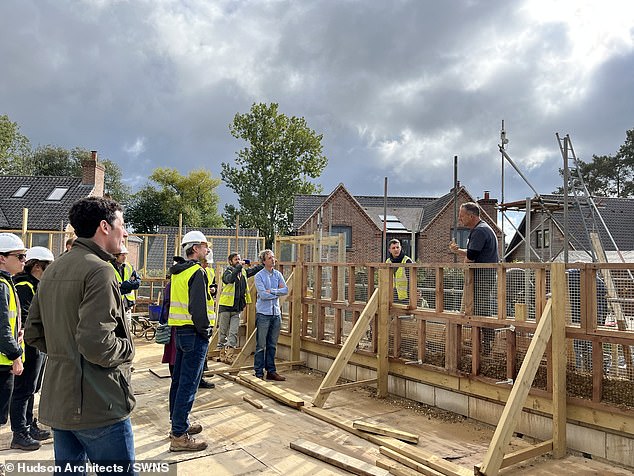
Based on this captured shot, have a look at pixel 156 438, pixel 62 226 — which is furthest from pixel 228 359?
pixel 62 226

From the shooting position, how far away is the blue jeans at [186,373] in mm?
4340

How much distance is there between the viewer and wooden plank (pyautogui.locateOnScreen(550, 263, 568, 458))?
431 centimetres

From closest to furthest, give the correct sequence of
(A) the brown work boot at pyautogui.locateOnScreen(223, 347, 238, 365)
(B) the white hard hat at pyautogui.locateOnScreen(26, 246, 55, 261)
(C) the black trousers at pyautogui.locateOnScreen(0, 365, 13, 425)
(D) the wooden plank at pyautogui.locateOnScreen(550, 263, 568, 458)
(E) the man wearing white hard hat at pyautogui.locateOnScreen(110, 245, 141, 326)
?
(C) the black trousers at pyautogui.locateOnScreen(0, 365, 13, 425) → (D) the wooden plank at pyautogui.locateOnScreen(550, 263, 568, 458) → (B) the white hard hat at pyautogui.locateOnScreen(26, 246, 55, 261) → (E) the man wearing white hard hat at pyautogui.locateOnScreen(110, 245, 141, 326) → (A) the brown work boot at pyautogui.locateOnScreen(223, 347, 238, 365)

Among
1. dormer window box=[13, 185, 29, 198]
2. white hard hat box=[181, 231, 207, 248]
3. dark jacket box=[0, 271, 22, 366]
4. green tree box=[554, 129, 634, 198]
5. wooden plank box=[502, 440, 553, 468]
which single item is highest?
green tree box=[554, 129, 634, 198]

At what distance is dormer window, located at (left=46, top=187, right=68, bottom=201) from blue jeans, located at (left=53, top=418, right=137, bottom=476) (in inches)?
975

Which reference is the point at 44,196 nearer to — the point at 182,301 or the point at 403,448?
the point at 182,301

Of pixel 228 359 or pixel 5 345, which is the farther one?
pixel 228 359

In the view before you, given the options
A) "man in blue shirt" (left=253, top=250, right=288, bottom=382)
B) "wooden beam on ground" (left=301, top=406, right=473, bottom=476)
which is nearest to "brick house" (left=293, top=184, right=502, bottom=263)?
"man in blue shirt" (left=253, top=250, right=288, bottom=382)

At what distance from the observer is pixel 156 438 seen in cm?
470

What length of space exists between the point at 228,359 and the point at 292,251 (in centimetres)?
500

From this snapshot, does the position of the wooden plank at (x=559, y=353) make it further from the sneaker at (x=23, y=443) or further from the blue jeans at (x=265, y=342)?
the sneaker at (x=23, y=443)

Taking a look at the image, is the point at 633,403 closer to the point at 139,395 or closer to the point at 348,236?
the point at 139,395

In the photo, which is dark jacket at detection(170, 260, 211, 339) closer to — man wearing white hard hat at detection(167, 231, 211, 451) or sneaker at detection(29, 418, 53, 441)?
man wearing white hard hat at detection(167, 231, 211, 451)

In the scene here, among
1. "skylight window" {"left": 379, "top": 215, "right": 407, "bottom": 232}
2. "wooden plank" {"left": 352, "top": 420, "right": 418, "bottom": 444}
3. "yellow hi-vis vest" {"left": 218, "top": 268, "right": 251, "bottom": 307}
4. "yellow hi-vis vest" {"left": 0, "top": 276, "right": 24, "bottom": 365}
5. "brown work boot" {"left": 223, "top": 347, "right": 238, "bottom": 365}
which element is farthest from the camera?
"skylight window" {"left": 379, "top": 215, "right": 407, "bottom": 232}
